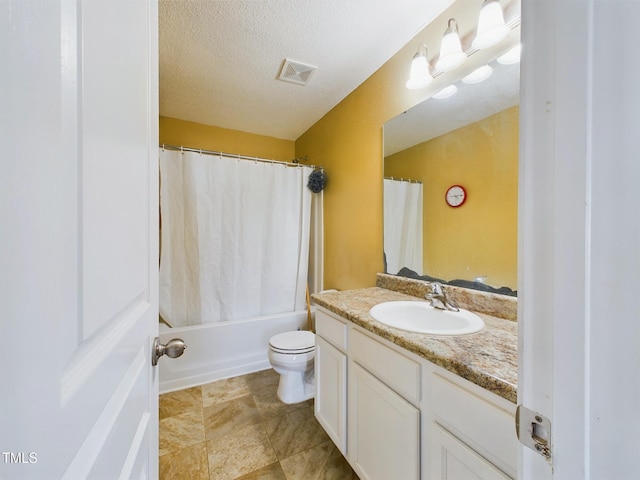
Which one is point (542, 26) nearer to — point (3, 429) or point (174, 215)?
point (3, 429)

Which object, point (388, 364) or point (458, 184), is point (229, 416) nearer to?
point (388, 364)

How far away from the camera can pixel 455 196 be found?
1298mm

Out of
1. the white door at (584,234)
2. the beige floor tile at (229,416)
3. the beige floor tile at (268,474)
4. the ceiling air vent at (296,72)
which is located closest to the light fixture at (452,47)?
the ceiling air vent at (296,72)

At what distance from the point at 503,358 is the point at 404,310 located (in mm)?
541

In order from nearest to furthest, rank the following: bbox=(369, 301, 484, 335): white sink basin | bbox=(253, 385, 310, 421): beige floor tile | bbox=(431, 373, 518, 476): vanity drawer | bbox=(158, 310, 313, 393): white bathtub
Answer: bbox=(431, 373, 518, 476): vanity drawer < bbox=(369, 301, 484, 335): white sink basin < bbox=(253, 385, 310, 421): beige floor tile < bbox=(158, 310, 313, 393): white bathtub

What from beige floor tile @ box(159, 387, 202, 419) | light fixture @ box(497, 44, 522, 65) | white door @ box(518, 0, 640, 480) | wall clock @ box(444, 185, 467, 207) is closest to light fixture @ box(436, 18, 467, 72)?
light fixture @ box(497, 44, 522, 65)

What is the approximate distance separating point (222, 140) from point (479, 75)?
236 centimetres

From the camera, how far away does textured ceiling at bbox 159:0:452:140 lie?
132cm

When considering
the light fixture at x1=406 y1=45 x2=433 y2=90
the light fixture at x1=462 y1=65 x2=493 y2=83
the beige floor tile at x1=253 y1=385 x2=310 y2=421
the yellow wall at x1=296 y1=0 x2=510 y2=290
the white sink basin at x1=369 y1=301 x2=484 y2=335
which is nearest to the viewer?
the white sink basin at x1=369 y1=301 x2=484 y2=335

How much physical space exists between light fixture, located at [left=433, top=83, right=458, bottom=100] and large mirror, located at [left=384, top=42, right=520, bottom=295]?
2 cm

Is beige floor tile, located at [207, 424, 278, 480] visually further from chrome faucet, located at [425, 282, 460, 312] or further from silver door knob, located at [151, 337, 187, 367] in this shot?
chrome faucet, located at [425, 282, 460, 312]

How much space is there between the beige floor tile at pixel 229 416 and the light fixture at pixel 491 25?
2.35m

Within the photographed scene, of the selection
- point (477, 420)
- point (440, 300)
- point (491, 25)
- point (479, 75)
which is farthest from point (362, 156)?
point (477, 420)

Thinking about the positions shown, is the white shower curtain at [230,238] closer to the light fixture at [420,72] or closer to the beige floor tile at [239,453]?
the beige floor tile at [239,453]
